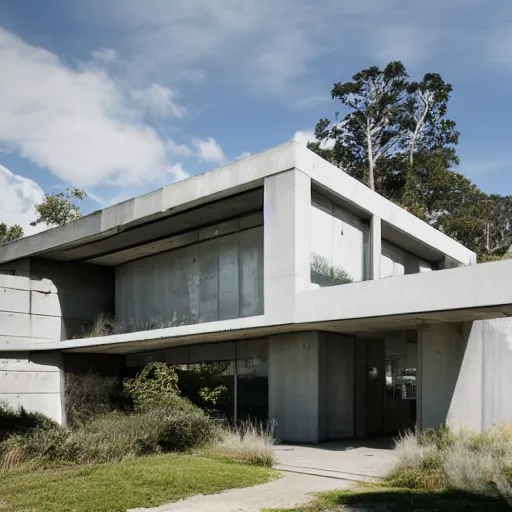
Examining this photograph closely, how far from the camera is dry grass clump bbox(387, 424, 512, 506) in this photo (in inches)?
386

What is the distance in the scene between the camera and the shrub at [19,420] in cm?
2090

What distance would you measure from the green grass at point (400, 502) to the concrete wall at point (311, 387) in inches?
329

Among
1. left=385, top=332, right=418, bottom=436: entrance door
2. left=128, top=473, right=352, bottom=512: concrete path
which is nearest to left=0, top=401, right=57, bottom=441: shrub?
left=385, top=332, right=418, bottom=436: entrance door

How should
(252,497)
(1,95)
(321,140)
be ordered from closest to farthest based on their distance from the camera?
1. (252,497)
2. (1,95)
3. (321,140)

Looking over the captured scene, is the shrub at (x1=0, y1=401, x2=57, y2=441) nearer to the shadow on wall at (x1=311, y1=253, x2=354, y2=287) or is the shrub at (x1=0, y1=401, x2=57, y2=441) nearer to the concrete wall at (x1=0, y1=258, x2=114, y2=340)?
the concrete wall at (x1=0, y1=258, x2=114, y2=340)

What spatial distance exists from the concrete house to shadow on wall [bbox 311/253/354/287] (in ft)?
0.19

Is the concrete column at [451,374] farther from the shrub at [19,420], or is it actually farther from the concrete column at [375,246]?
the shrub at [19,420]

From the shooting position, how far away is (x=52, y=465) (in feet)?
43.3

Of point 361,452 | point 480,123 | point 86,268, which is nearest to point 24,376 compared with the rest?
point 86,268

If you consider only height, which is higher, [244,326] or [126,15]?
[126,15]

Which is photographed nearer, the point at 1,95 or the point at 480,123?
the point at 1,95

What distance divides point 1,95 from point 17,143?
1302cm

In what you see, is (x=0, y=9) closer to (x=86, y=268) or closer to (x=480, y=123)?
(x=86, y=268)

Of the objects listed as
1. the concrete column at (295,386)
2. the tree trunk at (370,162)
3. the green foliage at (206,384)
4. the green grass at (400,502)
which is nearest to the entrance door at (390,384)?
the concrete column at (295,386)
